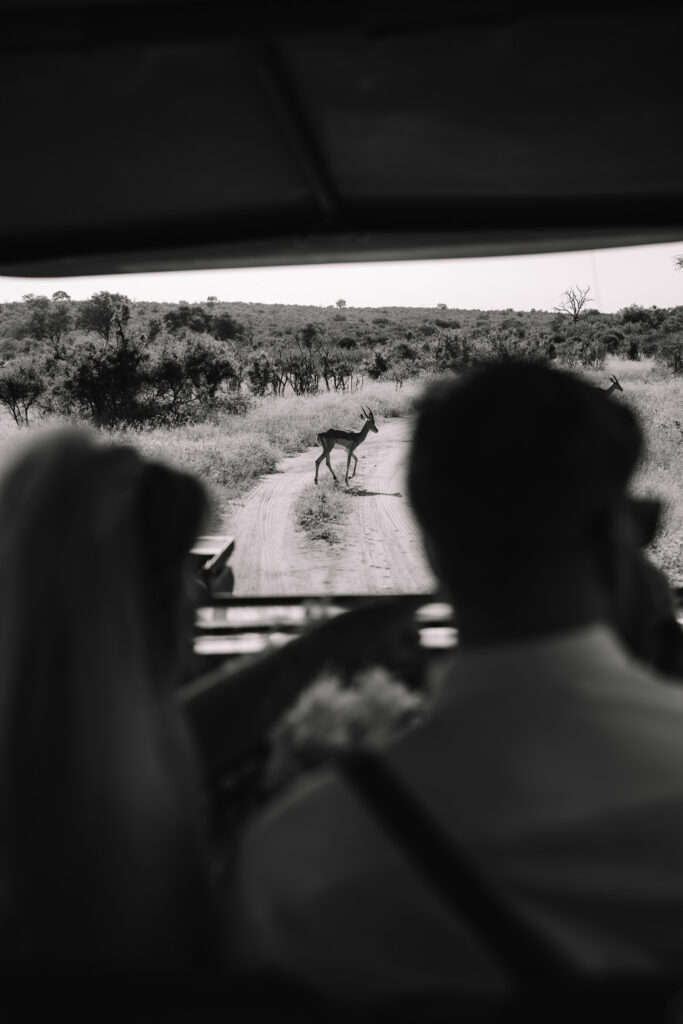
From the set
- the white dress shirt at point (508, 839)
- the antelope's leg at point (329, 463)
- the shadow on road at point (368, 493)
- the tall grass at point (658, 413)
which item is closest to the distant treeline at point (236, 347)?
the tall grass at point (658, 413)

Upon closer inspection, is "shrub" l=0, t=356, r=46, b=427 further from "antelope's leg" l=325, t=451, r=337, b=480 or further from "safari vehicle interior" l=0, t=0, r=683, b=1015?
"safari vehicle interior" l=0, t=0, r=683, b=1015

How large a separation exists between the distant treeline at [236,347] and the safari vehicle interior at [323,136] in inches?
360

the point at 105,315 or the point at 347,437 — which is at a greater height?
the point at 105,315

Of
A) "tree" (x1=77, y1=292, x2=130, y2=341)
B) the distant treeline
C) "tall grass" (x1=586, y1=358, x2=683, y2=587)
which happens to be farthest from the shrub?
"tall grass" (x1=586, y1=358, x2=683, y2=587)

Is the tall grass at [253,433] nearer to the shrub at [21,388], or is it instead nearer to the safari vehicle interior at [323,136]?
the shrub at [21,388]

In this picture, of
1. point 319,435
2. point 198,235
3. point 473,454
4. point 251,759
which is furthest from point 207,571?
point 319,435

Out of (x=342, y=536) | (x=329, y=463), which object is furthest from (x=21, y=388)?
(x=342, y=536)

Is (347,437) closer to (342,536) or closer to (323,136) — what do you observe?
(342,536)

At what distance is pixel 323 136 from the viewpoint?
4.66 feet

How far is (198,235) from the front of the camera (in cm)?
170

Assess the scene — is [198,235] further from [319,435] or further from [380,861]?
[319,435]

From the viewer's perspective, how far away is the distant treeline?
12125 millimetres

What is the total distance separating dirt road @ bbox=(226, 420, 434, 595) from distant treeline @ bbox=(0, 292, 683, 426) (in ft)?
4.40

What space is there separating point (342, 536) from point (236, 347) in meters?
4.58
